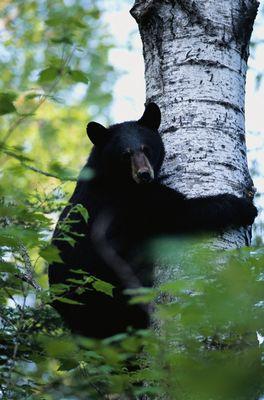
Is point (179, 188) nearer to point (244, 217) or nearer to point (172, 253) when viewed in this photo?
point (244, 217)

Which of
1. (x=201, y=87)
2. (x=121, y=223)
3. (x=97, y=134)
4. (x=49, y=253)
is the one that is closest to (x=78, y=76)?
(x=49, y=253)

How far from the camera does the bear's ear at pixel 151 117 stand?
519cm

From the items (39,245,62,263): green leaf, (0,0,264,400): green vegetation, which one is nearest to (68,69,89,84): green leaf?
(0,0,264,400): green vegetation

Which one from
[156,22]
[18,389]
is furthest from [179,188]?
[18,389]

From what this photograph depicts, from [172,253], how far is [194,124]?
190cm

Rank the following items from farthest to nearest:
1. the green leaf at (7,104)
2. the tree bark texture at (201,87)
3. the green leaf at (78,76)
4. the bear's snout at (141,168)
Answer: the bear's snout at (141,168) → the tree bark texture at (201,87) → the green leaf at (78,76) → the green leaf at (7,104)

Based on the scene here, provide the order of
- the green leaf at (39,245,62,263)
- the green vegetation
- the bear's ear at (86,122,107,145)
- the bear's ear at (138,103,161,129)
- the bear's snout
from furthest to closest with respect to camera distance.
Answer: the bear's ear at (86,122,107,145) → the bear's snout → the bear's ear at (138,103,161,129) → the green leaf at (39,245,62,263) → the green vegetation

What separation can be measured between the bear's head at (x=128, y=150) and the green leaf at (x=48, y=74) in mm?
2497

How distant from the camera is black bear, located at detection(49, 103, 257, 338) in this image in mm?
5062

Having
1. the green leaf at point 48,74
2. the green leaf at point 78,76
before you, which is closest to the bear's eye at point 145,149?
the green leaf at point 78,76

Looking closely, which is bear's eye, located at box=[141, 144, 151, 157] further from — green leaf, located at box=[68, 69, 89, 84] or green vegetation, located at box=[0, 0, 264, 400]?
green leaf, located at box=[68, 69, 89, 84]

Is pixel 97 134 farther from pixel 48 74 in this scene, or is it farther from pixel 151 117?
pixel 48 74

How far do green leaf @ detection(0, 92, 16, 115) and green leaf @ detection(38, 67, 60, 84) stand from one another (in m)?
0.30

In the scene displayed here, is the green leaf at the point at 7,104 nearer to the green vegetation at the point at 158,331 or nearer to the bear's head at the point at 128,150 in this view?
the green vegetation at the point at 158,331
